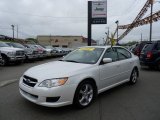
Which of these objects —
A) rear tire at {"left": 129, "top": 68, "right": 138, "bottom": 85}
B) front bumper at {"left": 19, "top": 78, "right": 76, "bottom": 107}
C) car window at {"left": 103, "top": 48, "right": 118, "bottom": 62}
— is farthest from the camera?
rear tire at {"left": 129, "top": 68, "right": 138, "bottom": 85}

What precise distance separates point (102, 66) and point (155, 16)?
35947 millimetres

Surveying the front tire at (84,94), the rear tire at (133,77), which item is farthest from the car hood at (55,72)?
the rear tire at (133,77)

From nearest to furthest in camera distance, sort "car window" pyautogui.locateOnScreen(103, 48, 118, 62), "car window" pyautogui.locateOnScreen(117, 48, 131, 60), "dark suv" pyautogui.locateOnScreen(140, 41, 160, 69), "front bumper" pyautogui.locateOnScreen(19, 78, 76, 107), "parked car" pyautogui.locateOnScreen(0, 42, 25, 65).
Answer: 1. "front bumper" pyautogui.locateOnScreen(19, 78, 76, 107)
2. "car window" pyautogui.locateOnScreen(103, 48, 118, 62)
3. "car window" pyautogui.locateOnScreen(117, 48, 131, 60)
4. "dark suv" pyautogui.locateOnScreen(140, 41, 160, 69)
5. "parked car" pyautogui.locateOnScreen(0, 42, 25, 65)

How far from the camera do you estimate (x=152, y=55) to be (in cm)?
1098

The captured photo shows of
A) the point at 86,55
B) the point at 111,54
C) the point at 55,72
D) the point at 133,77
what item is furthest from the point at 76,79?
the point at 133,77

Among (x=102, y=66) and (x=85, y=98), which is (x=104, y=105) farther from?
(x=102, y=66)

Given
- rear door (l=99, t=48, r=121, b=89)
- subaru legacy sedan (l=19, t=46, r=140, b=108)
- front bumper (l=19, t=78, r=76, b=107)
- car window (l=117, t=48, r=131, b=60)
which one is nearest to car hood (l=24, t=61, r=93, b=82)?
subaru legacy sedan (l=19, t=46, r=140, b=108)

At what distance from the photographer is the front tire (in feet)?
15.1

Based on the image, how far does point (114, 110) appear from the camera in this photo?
466cm

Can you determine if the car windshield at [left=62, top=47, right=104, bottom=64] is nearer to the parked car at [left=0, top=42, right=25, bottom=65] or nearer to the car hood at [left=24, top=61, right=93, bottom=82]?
the car hood at [left=24, top=61, right=93, bottom=82]

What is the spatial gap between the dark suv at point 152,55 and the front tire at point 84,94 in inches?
275

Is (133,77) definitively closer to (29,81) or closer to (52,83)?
(52,83)

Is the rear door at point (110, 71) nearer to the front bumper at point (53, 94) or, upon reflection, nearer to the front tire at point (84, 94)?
the front tire at point (84, 94)

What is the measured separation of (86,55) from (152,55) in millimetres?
6356
